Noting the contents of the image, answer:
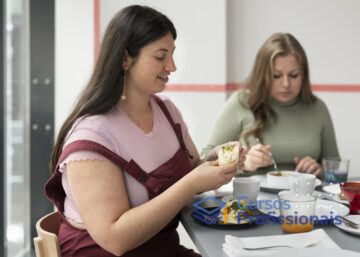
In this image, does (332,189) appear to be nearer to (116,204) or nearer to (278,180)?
(278,180)

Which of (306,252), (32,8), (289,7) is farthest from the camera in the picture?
(289,7)

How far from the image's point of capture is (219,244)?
116 centimetres

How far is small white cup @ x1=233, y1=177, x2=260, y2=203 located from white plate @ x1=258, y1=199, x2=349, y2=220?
0.06 meters

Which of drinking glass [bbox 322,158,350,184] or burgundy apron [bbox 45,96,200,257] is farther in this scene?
drinking glass [bbox 322,158,350,184]

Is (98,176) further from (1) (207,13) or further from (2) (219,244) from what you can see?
(1) (207,13)

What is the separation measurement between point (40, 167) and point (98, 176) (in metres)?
1.78

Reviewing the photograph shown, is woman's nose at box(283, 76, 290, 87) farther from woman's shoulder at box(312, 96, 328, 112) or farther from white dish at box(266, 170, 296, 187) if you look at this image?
white dish at box(266, 170, 296, 187)

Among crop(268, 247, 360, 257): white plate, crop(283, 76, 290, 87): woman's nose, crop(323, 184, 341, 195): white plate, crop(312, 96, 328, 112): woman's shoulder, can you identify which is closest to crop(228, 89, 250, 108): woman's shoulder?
crop(283, 76, 290, 87): woman's nose

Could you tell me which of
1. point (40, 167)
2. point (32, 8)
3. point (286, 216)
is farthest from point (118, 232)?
point (32, 8)

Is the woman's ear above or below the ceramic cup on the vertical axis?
above

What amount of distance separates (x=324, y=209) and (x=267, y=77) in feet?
3.34

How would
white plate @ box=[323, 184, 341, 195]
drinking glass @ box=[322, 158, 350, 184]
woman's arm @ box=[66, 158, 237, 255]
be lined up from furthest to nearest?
drinking glass @ box=[322, 158, 350, 184]
white plate @ box=[323, 184, 341, 195]
woman's arm @ box=[66, 158, 237, 255]

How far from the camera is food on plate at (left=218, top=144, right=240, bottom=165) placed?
140 centimetres

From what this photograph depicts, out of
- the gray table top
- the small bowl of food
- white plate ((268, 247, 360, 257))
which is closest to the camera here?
white plate ((268, 247, 360, 257))
